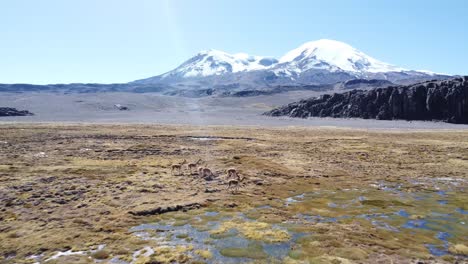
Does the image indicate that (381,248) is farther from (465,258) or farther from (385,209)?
(385,209)

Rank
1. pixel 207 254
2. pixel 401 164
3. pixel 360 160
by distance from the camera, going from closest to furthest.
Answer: pixel 207 254 → pixel 401 164 → pixel 360 160

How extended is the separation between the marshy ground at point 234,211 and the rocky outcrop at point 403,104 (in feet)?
364

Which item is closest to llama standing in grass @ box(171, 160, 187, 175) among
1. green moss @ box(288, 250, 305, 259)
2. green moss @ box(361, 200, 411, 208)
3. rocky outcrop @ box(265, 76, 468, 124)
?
green moss @ box(361, 200, 411, 208)

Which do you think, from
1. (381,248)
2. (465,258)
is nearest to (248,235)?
(381,248)

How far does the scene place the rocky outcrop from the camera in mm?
138875

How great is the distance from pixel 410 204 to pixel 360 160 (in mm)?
20533

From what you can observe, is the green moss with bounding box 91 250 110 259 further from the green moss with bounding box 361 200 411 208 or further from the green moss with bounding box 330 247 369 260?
the green moss with bounding box 361 200 411 208

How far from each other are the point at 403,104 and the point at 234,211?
14714cm

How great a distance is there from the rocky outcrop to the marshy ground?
364 feet

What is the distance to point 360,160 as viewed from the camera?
151ft

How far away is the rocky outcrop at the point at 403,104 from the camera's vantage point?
139 metres

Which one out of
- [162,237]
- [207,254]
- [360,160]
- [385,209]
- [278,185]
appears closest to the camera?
[207,254]

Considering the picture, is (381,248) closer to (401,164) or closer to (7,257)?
(7,257)

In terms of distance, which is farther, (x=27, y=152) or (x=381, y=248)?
(x=27, y=152)
